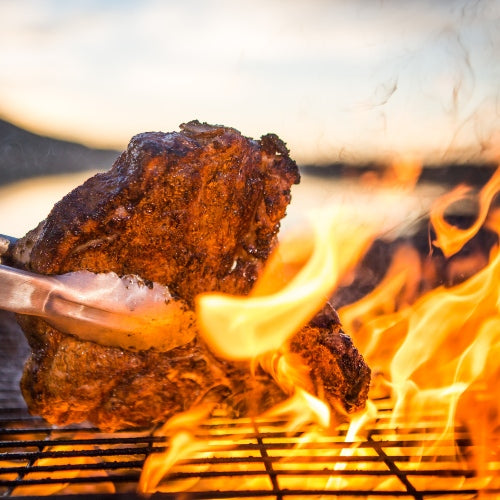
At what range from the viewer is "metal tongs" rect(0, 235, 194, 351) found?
68.2 inches

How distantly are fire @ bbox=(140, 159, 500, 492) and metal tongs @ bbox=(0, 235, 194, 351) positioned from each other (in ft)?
0.61

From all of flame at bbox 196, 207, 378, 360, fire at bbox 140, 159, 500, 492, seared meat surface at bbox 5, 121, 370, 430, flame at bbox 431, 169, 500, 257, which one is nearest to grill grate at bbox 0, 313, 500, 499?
fire at bbox 140, 159, 500, 492

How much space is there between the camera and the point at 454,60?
15.2ft

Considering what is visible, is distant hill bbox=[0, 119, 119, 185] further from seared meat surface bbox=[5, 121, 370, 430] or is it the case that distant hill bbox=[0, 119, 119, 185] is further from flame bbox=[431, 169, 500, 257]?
flame bbox=[431, 169, 500, 257]

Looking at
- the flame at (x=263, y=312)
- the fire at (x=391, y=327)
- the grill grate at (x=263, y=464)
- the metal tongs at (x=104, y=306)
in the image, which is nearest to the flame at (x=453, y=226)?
the fire at (x=391, y=327)

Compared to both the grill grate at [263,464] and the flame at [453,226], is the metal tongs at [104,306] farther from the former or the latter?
the flame at [453,226]

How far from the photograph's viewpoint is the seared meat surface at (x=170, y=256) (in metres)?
2.12

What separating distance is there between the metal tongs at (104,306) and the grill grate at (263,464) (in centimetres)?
63

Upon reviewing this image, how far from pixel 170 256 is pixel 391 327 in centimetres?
289

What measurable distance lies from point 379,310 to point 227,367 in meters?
2.69

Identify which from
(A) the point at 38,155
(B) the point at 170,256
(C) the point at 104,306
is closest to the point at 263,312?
(B) the point at 170,256

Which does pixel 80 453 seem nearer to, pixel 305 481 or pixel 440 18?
pixel 305 481

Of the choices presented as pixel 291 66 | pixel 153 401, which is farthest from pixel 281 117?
pixel 153 401

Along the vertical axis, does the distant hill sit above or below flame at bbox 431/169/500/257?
above
